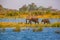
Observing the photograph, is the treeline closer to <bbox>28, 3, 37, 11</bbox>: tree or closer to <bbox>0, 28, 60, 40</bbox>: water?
<bbox>28, 3, 37, 11</bbox>: tree

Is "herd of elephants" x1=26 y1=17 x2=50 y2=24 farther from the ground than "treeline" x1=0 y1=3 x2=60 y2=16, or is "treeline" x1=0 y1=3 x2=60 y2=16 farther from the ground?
"treeline" x1=0 y1=3 x2=60 y2=16

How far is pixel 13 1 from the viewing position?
2.22m

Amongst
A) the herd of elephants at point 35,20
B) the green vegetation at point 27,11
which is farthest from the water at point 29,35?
the green vegetation at point 27,11

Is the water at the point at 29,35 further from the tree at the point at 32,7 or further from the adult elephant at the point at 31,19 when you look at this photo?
the tree at the point at 32,7

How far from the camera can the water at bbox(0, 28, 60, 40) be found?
2098 millimetres

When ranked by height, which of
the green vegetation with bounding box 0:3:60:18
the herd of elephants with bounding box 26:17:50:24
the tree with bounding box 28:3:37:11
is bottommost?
the herd of elephants with bounding box 26:17:50:24

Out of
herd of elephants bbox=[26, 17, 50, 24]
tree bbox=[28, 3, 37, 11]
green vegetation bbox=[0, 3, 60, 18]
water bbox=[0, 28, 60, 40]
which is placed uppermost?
tree bbox=[28, 3, 37, 11]

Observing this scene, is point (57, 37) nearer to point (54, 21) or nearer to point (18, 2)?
point (54, 21)

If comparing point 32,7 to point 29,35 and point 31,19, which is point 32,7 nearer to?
point 31,19

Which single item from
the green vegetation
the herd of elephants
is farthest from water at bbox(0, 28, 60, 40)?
the green vegetation

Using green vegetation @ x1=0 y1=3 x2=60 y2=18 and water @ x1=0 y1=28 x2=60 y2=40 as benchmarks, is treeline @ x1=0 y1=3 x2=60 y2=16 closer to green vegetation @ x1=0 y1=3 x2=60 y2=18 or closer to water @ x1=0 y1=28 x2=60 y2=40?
green vegetation @ x1=0 y1=3 x2=60 y2=18

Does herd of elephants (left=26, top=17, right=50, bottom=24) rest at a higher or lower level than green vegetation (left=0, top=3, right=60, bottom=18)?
lower

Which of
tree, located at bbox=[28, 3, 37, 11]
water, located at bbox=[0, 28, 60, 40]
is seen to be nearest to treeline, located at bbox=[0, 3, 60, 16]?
tree, located at bbox=[28, 3, 37, 11]

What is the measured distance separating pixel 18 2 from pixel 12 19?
290mm
